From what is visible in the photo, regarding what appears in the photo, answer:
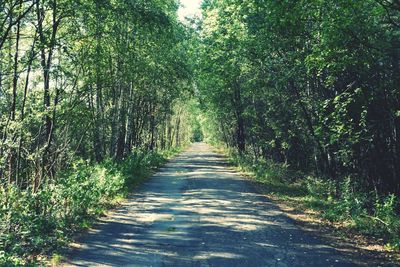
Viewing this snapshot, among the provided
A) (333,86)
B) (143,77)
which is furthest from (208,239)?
(143,77)

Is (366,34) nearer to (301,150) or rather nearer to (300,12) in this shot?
(300,12)

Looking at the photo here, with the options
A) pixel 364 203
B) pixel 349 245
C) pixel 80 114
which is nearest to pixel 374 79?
pixel 364 203

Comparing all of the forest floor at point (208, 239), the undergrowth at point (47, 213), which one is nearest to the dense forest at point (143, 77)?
the undergrowth at point (47, 213)

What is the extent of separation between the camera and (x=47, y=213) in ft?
30.2

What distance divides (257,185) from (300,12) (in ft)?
35.8

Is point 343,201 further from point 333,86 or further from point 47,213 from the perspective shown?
point 47,213

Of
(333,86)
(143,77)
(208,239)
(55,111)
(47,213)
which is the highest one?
(143,77)

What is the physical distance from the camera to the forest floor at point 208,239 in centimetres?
754

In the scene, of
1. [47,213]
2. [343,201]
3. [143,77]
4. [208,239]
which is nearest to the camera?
[208,239]

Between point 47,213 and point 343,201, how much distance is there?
8.58m

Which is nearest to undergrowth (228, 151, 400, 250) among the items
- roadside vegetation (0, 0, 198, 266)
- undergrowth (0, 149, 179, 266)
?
roadside vegetation (0, 0, 198, 266)

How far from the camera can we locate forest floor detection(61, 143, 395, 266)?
24.8 ft

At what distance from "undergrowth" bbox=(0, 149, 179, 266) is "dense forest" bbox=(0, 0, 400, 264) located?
4 cm

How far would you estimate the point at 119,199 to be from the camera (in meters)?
14.5
